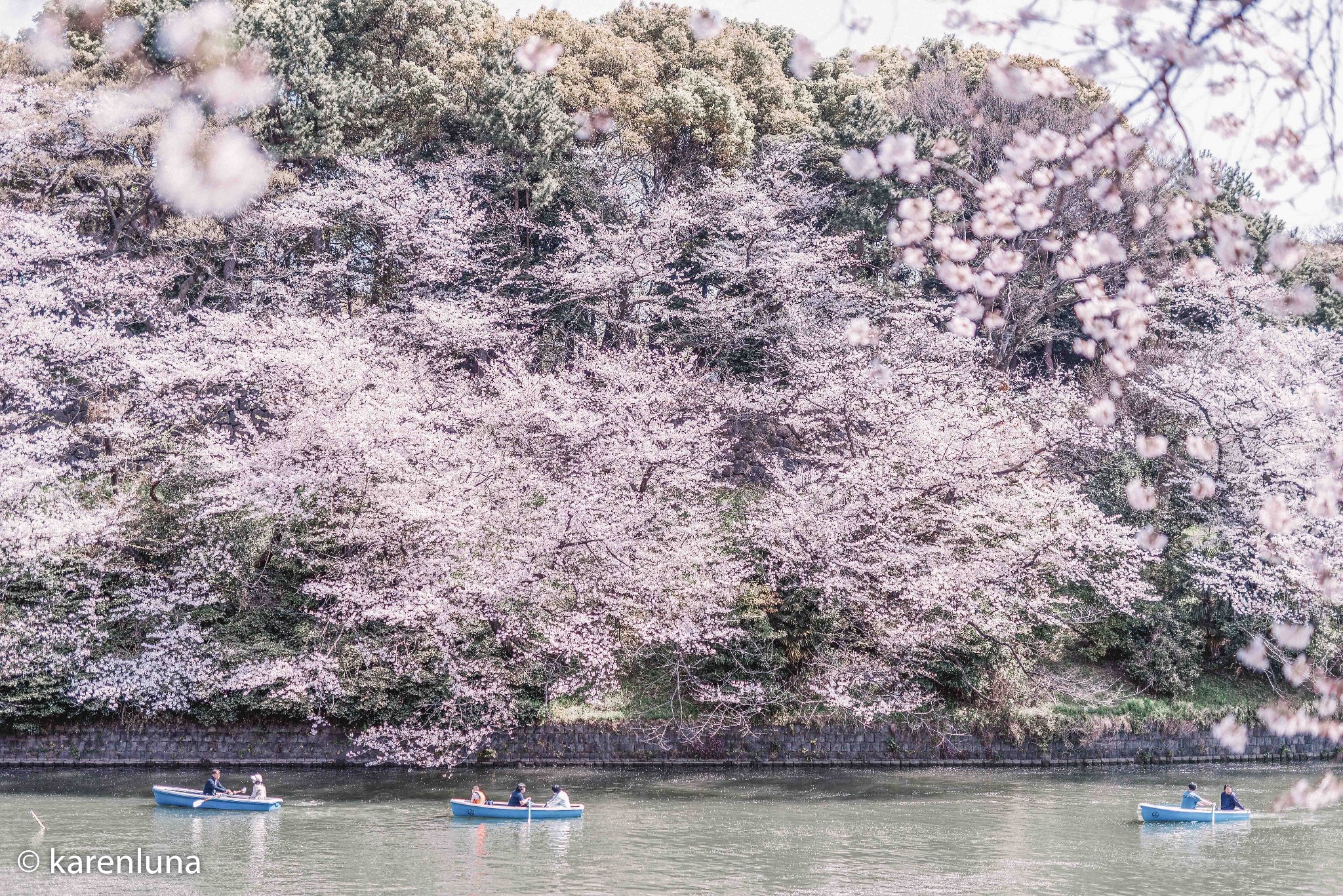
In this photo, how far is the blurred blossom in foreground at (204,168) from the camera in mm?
24422

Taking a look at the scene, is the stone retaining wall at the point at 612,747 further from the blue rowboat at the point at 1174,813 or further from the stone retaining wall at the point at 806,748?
the blue rowboat at the point at 1174,813

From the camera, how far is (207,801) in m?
15.2

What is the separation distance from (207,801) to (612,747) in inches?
274

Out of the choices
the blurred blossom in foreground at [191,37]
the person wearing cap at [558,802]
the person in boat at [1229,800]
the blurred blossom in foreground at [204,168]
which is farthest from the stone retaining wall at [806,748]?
the blurred blossom in foreground at [191,37]

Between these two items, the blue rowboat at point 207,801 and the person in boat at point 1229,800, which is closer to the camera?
the blue rowboat at point 207,801

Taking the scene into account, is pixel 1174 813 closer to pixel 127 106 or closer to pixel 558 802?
pixel 558 802

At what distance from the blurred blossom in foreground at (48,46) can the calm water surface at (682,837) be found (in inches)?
668

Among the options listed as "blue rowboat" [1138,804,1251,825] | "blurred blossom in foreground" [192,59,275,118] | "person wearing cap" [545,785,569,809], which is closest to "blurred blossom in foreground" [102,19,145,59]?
"blurred blossom in foreground" [192,59,275,118]

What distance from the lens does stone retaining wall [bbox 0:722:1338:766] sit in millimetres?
18688

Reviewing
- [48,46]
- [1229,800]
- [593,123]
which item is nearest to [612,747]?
[1229,800]

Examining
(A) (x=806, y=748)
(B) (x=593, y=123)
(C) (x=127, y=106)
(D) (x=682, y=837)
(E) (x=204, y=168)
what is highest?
(B) (x=593, y=123)

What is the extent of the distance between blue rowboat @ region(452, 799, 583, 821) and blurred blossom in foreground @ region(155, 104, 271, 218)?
16.5m

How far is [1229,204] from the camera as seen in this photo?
29406 millimetres

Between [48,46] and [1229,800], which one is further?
[48,46]
